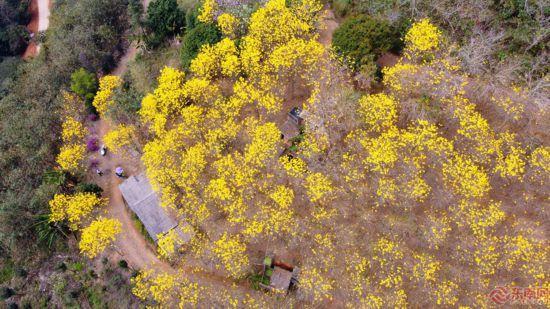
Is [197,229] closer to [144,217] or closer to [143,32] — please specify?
[144,217]

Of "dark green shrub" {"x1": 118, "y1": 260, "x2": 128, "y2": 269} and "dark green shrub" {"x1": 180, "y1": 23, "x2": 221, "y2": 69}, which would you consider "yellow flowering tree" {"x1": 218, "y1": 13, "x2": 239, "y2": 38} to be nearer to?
"dark green shrub" {"x1": 180, "y1": 23, "x2": 221, "y2": 69}

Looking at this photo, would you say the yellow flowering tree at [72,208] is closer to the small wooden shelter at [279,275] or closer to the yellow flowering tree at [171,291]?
the yellow flowering tree at [171,291]

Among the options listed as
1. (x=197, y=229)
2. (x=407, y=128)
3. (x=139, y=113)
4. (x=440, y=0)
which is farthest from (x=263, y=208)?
(x=440, y=0)

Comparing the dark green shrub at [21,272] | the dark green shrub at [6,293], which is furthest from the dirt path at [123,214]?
the dark green shrub at [6,293]

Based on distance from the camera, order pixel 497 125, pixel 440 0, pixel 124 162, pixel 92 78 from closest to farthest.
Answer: pixel 497 125, pixel 440 0, pixel 124 162, pixel 92 78

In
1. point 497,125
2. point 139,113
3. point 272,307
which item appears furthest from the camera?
point 139,113

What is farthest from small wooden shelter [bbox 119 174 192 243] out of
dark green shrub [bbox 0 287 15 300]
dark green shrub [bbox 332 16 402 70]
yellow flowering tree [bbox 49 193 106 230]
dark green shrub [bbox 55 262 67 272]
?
dark green shrub [bbox 332 16 402 70]

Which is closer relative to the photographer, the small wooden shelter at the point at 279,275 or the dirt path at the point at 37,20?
the small wooden shelter at the point at 279,275
